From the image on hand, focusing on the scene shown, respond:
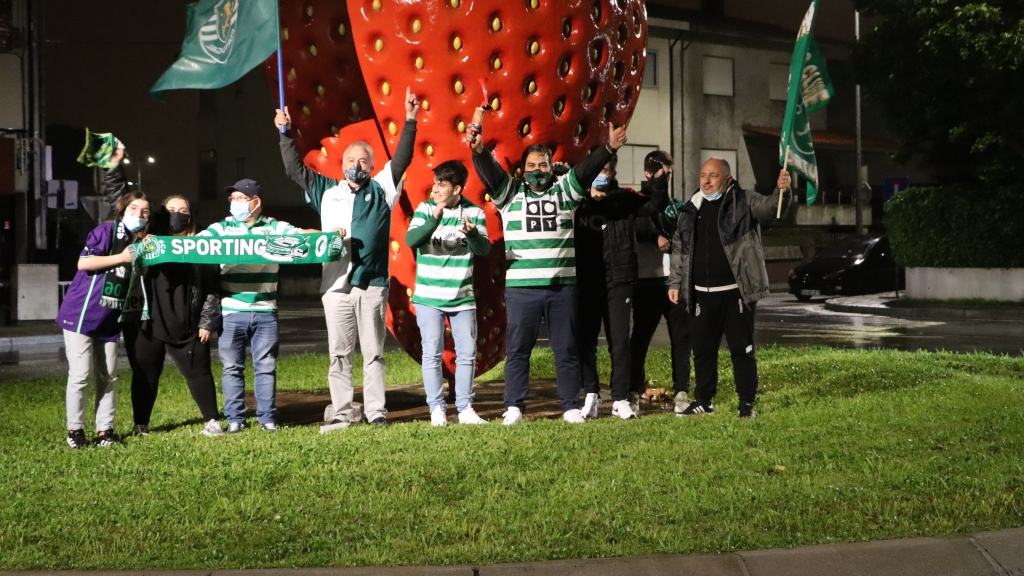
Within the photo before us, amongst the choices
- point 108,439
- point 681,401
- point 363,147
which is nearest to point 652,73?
point 681,401

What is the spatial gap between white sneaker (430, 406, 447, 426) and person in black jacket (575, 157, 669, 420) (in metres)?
1.00

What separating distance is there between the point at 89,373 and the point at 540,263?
2758 mm

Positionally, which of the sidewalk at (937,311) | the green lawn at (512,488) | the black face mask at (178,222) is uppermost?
the black face mask at (178,222)

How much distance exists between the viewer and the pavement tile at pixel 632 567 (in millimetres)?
4047

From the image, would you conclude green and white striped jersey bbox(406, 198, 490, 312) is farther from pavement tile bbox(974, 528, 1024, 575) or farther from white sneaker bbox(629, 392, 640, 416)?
pavement tile bbox(974, 528, 1024, 575)

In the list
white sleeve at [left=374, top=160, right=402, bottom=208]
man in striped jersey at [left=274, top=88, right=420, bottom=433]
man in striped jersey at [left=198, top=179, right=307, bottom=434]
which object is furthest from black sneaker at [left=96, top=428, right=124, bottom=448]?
white sleeve at [left=374, top=160, right=402, bottom=208]

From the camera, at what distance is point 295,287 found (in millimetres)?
A: 32781

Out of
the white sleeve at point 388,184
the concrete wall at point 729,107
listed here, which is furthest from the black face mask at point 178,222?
the concrete wall at point 729,107

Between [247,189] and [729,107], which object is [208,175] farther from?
[247,189]

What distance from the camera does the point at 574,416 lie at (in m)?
7.23

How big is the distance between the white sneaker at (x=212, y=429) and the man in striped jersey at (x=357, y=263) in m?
0.68

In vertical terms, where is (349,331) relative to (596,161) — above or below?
below

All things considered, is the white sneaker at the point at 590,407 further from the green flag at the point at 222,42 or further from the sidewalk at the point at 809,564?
the sidewalk at the point at 809,564

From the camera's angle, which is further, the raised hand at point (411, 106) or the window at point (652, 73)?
the window at point (652, 73)
